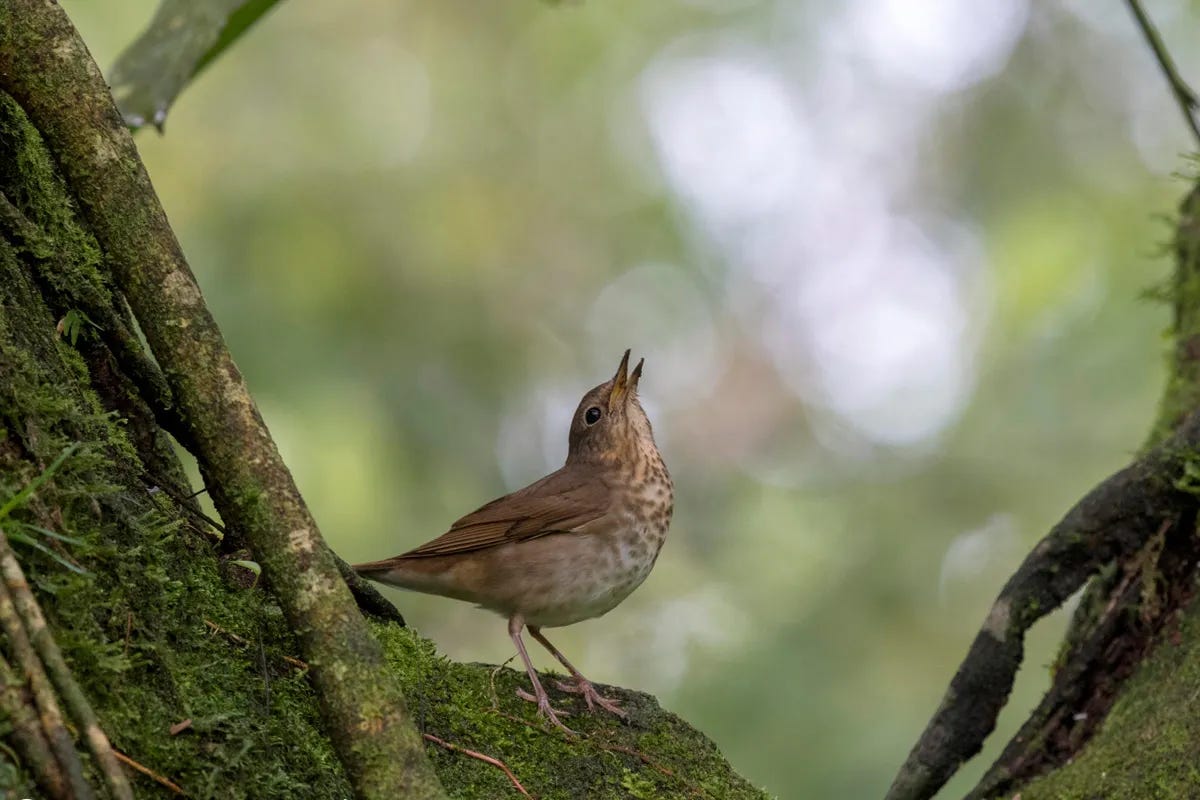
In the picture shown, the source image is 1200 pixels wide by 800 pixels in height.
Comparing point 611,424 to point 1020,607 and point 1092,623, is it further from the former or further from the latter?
point 1092,623

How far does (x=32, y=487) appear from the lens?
6.60 feet

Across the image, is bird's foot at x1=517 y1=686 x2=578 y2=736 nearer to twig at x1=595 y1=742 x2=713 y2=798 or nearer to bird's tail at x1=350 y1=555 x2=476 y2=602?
twig at x1=595 y1=742 x2=713 y2=798

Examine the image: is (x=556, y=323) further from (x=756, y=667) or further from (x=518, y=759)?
(x=518, y=759)

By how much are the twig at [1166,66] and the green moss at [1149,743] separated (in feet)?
5.41

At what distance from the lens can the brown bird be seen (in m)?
4.47

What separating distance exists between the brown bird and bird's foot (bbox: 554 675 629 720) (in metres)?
0.64

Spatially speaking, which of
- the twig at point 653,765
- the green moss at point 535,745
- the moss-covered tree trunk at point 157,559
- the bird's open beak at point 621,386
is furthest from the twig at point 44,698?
the bird's open beak at point 621,386

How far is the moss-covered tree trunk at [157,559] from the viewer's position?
205 centimetres

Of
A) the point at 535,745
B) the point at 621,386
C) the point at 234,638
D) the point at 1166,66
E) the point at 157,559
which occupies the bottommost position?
the point at 535,745

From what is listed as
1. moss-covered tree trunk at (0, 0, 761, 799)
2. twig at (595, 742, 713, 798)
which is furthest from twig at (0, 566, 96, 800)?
twig at (595, 742, 713, 798)

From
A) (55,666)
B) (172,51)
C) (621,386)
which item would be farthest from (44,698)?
(621,386)

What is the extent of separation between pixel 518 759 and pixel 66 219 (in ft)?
5.05

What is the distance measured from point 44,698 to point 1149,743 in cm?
265

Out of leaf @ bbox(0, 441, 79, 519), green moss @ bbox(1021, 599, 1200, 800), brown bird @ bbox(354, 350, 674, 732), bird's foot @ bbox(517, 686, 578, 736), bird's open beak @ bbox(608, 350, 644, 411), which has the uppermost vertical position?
bird's open beak @ bbox(608, 350, 644, 411)
